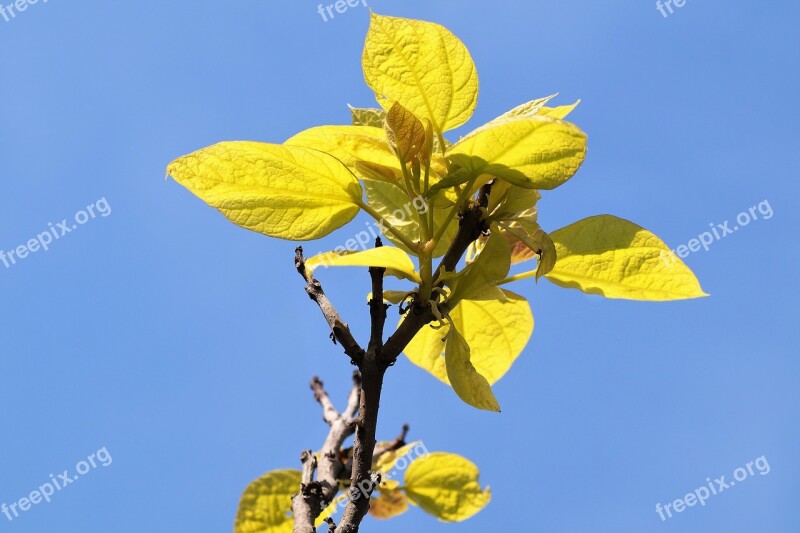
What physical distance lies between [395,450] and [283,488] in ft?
1.31

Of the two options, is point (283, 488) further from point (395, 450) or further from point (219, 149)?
point (219, 149)

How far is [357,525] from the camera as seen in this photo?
48.0 inches

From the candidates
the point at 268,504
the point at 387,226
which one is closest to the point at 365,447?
the point at 387,226

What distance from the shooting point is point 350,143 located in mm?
1369

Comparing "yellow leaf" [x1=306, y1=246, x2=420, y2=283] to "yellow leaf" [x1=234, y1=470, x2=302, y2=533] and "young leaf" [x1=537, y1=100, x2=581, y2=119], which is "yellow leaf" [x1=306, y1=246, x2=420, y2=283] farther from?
"yellow leaf" [x1=234, y1=470, x2=302, y2=533]

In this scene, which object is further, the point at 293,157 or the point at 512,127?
the point at 293,157

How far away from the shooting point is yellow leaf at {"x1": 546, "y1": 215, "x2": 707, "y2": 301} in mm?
1339

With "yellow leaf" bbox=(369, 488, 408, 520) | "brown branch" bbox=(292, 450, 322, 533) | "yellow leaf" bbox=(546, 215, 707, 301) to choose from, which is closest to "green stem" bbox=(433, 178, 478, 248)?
"yellow leaf" bbox=(546, 215, 707, 301)

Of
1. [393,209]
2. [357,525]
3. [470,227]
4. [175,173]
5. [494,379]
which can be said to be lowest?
[357,525]

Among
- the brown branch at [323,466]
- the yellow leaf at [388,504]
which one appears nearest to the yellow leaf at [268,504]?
the brown branch at [323,466]

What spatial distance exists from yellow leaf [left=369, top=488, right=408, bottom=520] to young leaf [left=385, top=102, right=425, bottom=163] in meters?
1.29

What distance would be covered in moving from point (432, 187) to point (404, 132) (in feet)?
0.35

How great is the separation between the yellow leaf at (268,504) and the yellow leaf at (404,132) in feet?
3.72

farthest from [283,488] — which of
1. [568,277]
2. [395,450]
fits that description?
[568,277]
